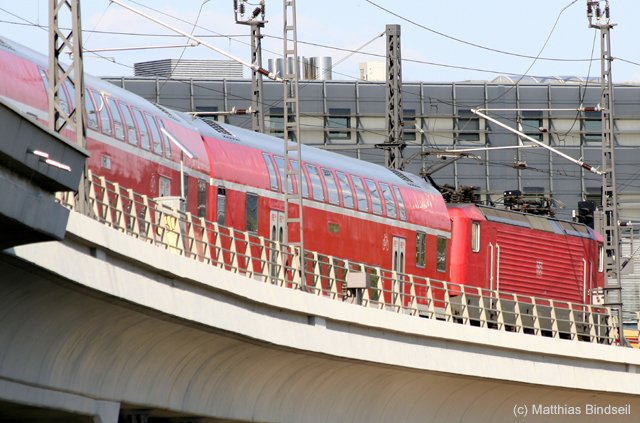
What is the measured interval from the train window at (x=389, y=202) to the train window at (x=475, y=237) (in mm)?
4234

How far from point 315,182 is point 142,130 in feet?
27.2

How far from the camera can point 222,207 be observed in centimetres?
3462

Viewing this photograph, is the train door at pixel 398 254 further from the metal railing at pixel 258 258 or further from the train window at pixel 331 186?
the train window at pixel 331 186

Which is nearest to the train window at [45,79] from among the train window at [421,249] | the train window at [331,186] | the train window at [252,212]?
the train window at [252,212]

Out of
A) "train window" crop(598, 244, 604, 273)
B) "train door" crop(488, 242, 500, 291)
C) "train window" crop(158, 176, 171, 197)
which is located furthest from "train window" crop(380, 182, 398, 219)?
"train window" crop(598, 244, 604, 273)

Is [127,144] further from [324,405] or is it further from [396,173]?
[396,173]

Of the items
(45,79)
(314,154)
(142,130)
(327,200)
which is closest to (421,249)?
(314,154)

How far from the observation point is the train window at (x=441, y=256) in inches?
1769

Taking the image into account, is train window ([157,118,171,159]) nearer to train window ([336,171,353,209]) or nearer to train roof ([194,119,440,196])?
train roof ([194,119,440,196])

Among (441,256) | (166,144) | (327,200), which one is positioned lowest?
(441,256)

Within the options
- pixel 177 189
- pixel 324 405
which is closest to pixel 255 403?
pixel 324 405

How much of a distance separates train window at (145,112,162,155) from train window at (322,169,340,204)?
8.05m

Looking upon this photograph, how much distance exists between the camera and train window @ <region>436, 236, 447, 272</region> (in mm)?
44938

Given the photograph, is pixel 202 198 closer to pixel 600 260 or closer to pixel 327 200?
pixel 327 200
